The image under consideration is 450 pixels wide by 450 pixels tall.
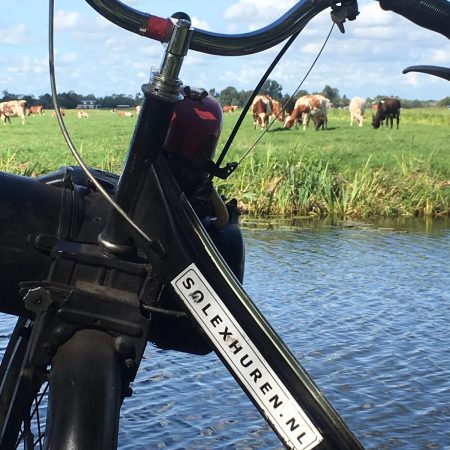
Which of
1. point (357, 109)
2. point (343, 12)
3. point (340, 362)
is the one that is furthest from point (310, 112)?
point (343, 12)

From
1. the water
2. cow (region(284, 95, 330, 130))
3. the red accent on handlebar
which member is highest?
cow (region(284, 95, 330, 130))

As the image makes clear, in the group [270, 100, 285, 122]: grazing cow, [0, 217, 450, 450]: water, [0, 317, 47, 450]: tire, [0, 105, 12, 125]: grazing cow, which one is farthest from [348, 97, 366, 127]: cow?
[0, 317, 47, 450]: tire

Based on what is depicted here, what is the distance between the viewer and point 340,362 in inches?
231

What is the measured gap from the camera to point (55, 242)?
238 centimetres

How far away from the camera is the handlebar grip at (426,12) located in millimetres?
2109

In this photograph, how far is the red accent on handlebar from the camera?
2.08 meters

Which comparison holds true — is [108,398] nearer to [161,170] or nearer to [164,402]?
[161,170]

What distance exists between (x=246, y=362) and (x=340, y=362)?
3723 millimetres

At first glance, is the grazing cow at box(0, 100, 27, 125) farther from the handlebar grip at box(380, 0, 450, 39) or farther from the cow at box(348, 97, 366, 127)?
the handlebar grip at box(380, 0, 450, 39)

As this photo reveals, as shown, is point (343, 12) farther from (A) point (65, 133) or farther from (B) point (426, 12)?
(A) point (65, 133)

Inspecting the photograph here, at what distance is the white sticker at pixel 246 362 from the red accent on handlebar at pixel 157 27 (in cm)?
56

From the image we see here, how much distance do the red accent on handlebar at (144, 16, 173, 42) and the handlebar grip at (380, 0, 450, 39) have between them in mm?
487

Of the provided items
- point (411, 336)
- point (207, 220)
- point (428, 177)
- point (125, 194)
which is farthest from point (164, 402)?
point (428, 177)

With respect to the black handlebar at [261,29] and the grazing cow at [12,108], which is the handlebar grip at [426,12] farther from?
the grazing cow at [12,108]
